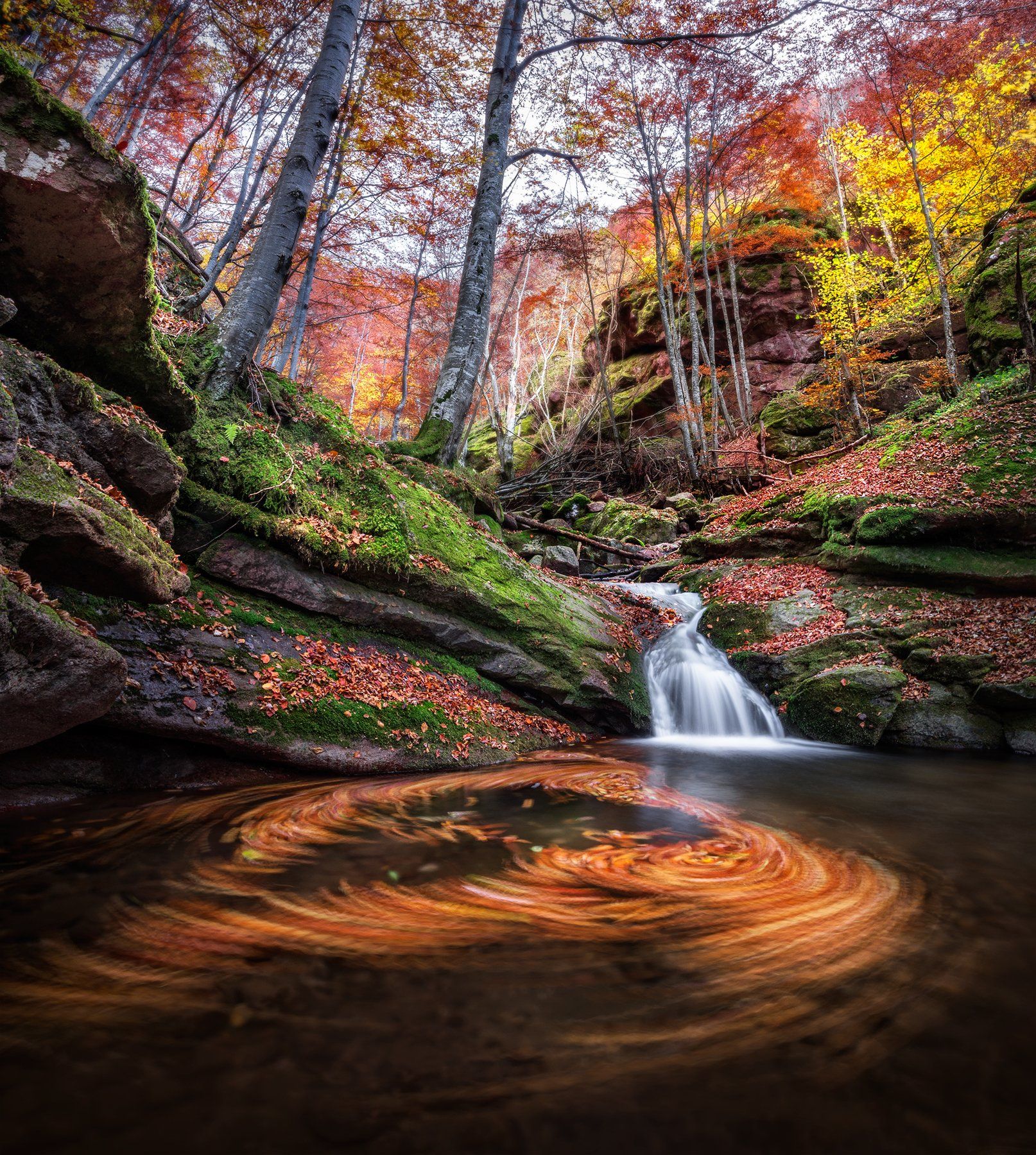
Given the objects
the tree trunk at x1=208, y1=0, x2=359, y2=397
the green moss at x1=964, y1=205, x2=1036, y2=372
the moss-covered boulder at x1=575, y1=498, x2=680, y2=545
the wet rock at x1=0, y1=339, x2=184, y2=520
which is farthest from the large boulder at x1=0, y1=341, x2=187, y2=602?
the green moss at x1=964, y1=205, x2=1036, y2=372

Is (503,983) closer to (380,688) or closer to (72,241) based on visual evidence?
(380,688)

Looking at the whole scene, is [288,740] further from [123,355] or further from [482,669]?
[123,355]

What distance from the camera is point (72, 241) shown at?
331 cm

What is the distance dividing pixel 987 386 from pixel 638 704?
9.59 meters

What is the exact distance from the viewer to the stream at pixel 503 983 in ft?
3.78

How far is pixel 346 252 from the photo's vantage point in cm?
1602

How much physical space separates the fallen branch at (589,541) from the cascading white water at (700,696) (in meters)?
3.79

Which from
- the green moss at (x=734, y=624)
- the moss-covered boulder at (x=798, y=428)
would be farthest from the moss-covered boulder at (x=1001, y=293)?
the green moss at (x=734, y=624)

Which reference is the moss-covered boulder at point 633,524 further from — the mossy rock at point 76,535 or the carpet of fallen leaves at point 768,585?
the mossy rock at point 76,535

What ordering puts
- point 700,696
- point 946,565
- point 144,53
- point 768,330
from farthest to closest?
point 768,330 < point 144,53 < point 946,565 < point 700,696

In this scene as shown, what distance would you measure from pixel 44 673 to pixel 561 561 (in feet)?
31.1

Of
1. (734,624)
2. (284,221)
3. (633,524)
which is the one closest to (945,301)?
(633,524)

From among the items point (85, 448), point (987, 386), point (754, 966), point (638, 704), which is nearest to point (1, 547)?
point (85, 448)

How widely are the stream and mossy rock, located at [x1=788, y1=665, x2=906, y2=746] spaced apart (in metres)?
3.34
